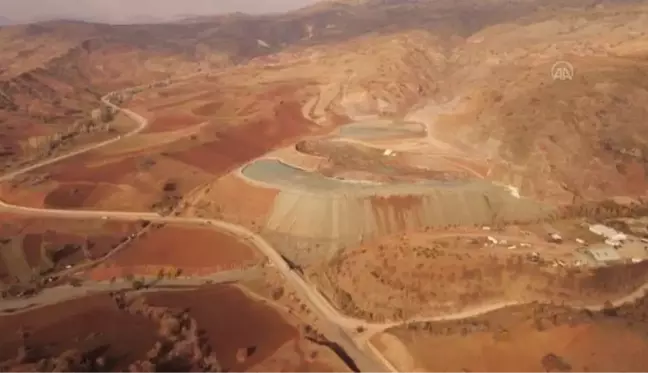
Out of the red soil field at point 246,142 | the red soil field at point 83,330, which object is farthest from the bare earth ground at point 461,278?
the red soil field at point 246,142

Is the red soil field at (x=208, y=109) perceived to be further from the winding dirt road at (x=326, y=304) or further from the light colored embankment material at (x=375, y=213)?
the light colored embankment material at (x=375, y=213)

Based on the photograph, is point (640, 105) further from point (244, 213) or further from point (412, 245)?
point (244, 213)

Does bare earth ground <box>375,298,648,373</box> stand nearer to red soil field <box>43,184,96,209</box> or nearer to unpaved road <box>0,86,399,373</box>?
unpaved road <box>0,86,399,373</box>

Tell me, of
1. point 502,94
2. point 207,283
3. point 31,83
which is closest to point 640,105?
point 502,94


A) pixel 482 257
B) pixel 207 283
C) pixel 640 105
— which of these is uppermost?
pixel 640 105

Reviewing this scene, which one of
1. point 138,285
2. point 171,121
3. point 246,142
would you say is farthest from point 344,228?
point 171,121

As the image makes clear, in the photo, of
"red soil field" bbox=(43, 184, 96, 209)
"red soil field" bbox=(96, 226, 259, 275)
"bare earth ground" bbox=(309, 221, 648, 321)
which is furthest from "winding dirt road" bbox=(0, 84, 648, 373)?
"red soil field" bbox=(96, 226, 259, 275)

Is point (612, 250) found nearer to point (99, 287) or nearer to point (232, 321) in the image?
point (232, 321)
